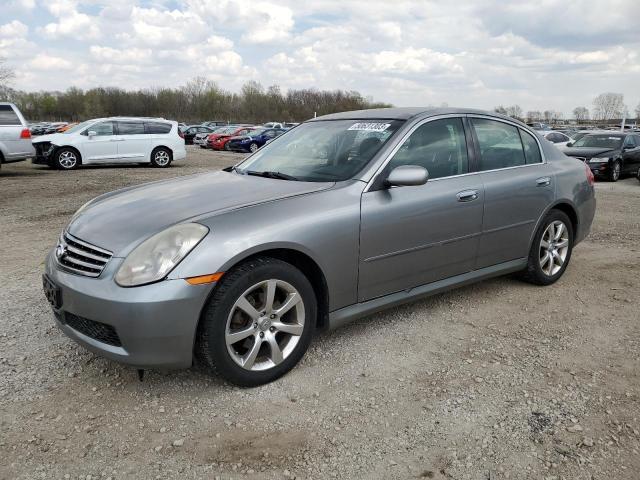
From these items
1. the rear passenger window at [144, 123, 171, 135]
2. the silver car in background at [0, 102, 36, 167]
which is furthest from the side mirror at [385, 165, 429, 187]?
the rear passenger window at [144, 123, 171, 135]

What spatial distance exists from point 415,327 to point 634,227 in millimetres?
5426

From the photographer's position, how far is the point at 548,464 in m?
2.38

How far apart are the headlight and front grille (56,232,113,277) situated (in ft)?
0.56

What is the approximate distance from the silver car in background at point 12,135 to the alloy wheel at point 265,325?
12.0 metres

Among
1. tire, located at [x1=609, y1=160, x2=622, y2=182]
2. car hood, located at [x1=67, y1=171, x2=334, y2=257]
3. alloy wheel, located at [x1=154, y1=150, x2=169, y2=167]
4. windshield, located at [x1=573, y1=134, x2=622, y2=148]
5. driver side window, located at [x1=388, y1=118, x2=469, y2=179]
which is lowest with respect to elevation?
tire, located at [x1=609, y1=160, x2=622, y2=182]

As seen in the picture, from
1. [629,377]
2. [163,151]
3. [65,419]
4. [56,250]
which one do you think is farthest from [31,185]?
[629,377]

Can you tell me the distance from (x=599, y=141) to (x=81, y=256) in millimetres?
16169

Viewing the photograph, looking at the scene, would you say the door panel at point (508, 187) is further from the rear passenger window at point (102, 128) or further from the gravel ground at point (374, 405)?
the rear passenger window at point (102, 128)

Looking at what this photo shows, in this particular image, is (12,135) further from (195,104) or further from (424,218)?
(195,104)

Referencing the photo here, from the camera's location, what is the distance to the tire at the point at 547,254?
15.1 feet

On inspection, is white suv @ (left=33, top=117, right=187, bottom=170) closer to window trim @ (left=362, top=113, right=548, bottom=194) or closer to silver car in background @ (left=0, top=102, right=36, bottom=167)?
silver car in background @ (left=0, top=102, right=36, bottom=167)

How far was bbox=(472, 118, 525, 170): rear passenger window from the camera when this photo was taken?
4.17 metres

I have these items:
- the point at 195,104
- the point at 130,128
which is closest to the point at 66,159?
the point at 130,128

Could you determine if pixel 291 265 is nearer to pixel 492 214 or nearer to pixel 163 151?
pixel 492 214
